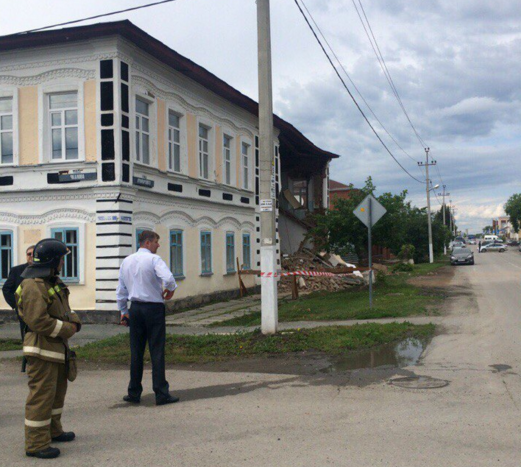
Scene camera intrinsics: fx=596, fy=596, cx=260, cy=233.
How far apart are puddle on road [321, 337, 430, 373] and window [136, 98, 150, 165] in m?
9.30

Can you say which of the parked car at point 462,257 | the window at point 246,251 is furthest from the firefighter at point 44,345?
the parked car at point 462,257

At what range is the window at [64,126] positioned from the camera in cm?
1559

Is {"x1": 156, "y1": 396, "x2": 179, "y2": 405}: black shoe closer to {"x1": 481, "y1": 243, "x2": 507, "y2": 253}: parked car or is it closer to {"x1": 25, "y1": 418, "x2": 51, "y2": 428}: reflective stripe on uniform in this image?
{"x1": 25, "y1": 418, "x2": 51, "y2": 428}: reflective stripe on uniform

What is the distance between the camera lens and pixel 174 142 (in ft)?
60.6

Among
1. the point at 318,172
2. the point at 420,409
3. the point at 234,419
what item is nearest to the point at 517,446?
the point at 420,409

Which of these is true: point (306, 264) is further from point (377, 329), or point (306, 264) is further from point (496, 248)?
point (496, 248)

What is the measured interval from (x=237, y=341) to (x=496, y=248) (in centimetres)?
7814

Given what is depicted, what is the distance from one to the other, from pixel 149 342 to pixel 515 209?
125 meters

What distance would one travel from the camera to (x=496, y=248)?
267 ft

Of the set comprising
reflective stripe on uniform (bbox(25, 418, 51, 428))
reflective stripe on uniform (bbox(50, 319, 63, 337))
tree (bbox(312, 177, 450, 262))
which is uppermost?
tree (bbox(312, 177, 450, 262))

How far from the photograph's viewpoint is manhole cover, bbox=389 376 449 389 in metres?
7.13

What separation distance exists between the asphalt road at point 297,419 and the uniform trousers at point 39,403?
17 cm

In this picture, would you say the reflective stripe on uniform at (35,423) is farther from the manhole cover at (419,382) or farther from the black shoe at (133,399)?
the manhole cover at (419,382)

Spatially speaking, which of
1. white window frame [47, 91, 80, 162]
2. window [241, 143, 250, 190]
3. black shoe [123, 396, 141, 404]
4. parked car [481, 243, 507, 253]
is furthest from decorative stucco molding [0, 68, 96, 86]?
parked car [481, 243, 507, 253]
